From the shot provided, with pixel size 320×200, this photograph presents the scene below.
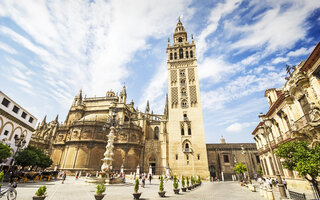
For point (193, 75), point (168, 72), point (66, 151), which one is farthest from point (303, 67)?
point (66, 151)

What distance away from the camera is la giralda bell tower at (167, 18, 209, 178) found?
96.1 feet

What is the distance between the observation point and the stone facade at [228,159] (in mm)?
33219

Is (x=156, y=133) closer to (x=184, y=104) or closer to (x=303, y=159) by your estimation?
(x=184, y=104)

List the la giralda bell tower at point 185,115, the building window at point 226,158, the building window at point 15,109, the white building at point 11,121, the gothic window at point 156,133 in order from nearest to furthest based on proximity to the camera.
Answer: the white building at point 11,121 < the building window at point 15,109 < the la giralda bell tower at point 185,115 < the building window at point 226,158 < the gothic window at point 156,133

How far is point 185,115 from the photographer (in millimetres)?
33281

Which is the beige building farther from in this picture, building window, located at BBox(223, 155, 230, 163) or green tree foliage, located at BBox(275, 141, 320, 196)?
building window, located at BBox(223, 155, 230, 163)

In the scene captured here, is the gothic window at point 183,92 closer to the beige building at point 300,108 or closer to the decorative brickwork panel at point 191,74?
the decorative brickwork panel at point 191,74

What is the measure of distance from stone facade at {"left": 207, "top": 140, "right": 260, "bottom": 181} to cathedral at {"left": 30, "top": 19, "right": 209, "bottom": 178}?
7201 millimetres

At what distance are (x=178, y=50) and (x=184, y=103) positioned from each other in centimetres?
1561

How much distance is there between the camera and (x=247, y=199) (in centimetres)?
948

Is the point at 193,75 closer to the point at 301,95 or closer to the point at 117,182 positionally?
the point at 301,95

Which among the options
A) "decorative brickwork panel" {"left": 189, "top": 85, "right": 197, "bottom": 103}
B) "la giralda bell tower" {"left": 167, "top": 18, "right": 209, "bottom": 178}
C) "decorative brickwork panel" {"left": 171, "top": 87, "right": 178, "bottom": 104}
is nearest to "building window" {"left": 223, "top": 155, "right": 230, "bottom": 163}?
"la giralda bell tower" {"left": 167, "top": 18, "right": 209, "bottom": 178}

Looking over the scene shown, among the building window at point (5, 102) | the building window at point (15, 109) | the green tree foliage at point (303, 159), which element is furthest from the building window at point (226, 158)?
the building window at point (5, 102)

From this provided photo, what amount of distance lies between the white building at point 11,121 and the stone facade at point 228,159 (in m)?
37.2
